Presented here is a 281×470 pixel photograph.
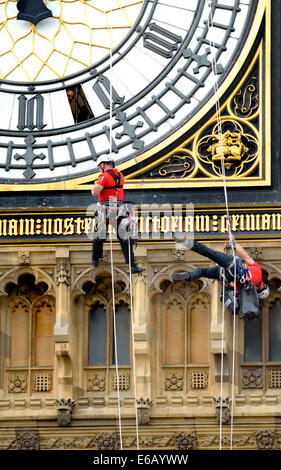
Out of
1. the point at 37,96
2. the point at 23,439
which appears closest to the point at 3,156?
the point at 37,96

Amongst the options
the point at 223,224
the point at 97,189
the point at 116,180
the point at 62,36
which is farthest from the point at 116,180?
the point at 62,36

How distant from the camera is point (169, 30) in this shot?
3116 cm

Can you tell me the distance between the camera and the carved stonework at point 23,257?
30.6 m

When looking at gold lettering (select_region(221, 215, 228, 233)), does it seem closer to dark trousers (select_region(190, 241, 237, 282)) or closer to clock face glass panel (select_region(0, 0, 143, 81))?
dark trousers (select_region(190, 241, 237, 282))

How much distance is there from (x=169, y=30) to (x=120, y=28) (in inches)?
18.7

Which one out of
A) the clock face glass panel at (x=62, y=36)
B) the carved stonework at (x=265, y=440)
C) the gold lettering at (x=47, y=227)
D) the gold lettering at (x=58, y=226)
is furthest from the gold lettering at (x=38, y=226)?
the carved stonework at (x=265, y=440)

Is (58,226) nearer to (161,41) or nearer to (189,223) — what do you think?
(189,223)

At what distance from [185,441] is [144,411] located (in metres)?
0.46

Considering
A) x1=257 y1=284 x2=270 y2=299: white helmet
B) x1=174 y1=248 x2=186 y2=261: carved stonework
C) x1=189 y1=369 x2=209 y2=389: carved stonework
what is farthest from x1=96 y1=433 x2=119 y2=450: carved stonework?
Result: x1=257 y1=284 x2=270 y2=299: white helmet

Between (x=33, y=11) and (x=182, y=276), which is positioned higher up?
(x=33, y=11)

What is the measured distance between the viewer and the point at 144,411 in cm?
3028
